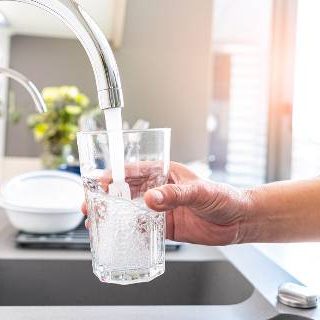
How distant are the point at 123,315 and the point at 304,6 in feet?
5.02

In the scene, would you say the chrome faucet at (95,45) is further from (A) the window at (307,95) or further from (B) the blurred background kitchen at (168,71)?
(B) the blurred background kitchen at (168,71)

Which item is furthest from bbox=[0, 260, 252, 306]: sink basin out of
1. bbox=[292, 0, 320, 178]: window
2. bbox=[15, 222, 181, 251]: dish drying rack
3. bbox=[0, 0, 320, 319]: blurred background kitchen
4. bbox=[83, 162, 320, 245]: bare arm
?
bbox=[292, 0, 320, 178]: window

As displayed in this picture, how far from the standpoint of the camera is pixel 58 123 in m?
1.76

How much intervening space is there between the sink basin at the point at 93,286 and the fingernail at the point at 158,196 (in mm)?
408

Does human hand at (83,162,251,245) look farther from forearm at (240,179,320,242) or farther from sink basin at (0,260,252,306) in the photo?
sink basin at (0,260,252,306)

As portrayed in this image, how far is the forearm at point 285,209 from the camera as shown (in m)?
0.60

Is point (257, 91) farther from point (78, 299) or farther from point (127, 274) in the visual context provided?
point (127, 274)

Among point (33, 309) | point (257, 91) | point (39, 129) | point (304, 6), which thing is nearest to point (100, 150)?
point (33, 309)

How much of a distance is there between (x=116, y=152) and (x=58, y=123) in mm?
1376

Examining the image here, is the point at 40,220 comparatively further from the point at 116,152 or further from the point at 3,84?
the point at 3,84

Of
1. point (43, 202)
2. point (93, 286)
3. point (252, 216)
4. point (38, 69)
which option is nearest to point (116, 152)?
point (252, 216)

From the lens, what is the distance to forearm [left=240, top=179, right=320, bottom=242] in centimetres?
60

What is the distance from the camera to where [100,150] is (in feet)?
1.56

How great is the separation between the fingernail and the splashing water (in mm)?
40
